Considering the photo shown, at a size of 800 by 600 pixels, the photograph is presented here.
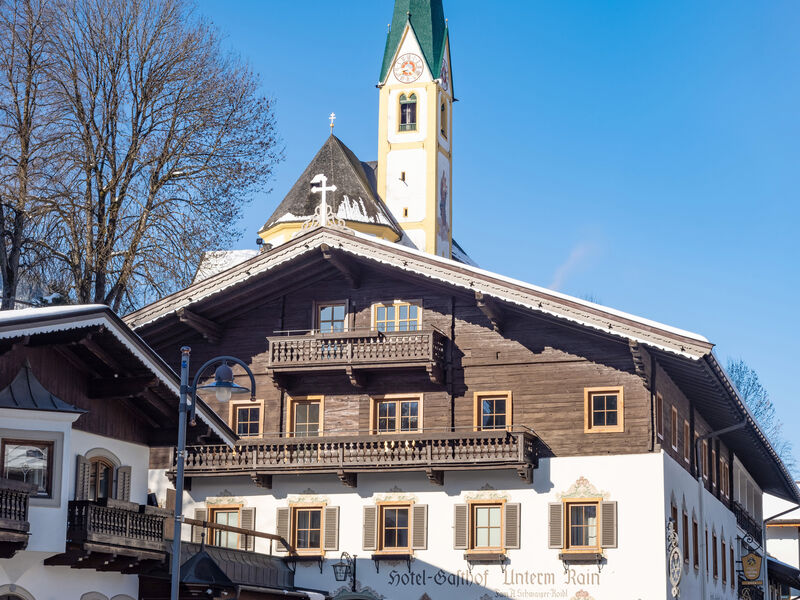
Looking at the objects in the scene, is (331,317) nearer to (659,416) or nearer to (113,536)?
(659,416)

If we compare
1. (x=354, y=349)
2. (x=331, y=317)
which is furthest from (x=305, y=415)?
(x=331, y=317)

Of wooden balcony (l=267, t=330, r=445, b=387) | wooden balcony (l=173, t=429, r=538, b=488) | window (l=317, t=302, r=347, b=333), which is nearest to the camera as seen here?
wooden balcony (l=173, t=429, r=538, b=488)

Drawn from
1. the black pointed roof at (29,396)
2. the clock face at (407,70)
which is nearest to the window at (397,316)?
the black pointed roof at (29,396)

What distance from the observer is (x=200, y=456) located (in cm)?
3731

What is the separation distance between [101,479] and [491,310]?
513 inches

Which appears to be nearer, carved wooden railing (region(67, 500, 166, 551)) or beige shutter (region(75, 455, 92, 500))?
carved wooden railing (region(67, 500, 166, 551))

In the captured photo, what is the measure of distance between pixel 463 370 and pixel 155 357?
12610mm

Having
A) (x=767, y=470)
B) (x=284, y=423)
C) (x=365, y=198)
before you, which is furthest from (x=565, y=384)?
(x=365, y=198)

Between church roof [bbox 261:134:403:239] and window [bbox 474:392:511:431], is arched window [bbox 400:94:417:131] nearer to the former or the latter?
church roof [bbox 261:134:403:239]

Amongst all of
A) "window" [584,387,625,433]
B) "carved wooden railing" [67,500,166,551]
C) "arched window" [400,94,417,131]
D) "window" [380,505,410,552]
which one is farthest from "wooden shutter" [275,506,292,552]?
"arched window" [400,94,417,131]

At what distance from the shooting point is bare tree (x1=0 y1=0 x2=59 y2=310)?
3753 centimetres

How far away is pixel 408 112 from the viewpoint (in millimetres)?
76375

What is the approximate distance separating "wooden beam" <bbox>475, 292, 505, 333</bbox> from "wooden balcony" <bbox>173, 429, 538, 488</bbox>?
3.10 metres

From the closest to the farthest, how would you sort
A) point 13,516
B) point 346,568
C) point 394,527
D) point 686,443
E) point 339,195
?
point 13,516, point 346,568, point 394,527, point 686,443, point 339,195
